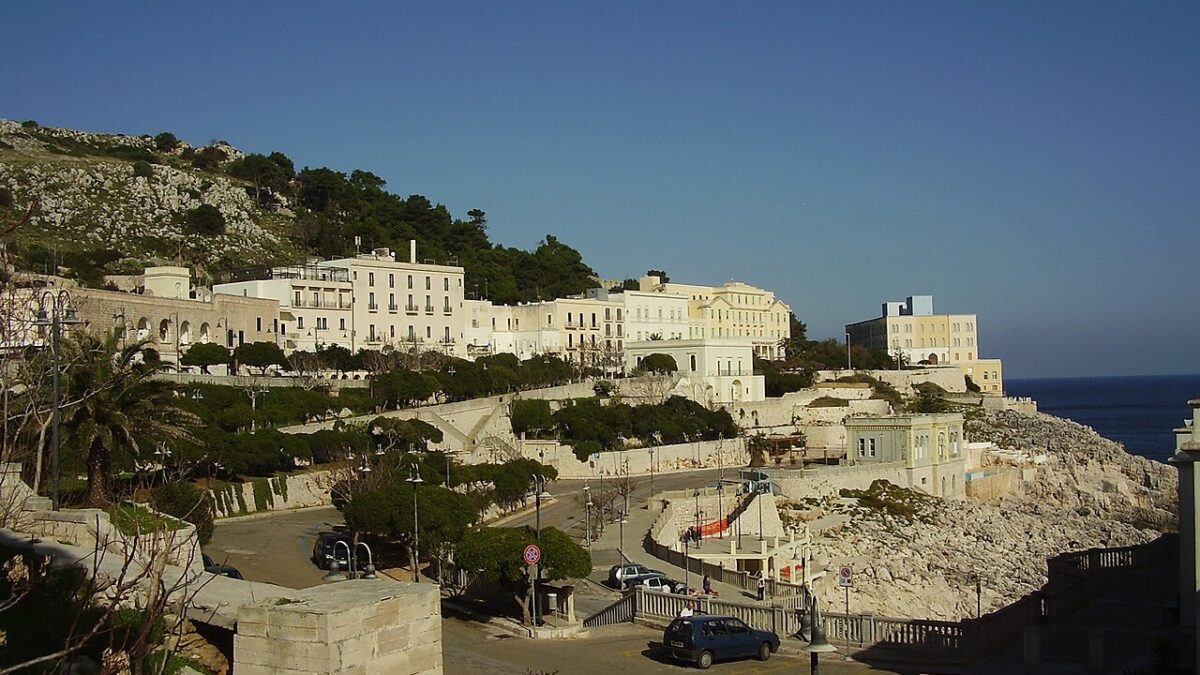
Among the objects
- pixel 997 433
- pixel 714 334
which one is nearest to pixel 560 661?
pixel 997 433

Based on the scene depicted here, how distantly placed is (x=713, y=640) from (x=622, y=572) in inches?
437

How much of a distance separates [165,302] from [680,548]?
28723mm

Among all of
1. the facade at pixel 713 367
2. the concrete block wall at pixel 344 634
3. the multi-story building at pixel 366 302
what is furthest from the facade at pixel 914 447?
the concrete block wall at pixel 344 634

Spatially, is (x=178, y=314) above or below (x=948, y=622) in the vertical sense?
above

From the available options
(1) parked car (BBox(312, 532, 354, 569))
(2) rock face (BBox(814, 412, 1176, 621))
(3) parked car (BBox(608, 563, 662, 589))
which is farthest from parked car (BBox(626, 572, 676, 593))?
(2) rock face (BBox(814, 412, 1176, 621))

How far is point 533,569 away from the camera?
75.2 feet

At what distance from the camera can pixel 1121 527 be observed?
5612 centimetres

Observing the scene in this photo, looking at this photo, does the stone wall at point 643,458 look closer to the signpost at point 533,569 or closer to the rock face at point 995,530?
the rock face at point 995,530

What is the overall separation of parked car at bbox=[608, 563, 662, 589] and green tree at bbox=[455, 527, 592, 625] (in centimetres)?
479

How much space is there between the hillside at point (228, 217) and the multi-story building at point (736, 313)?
9376 millimetres

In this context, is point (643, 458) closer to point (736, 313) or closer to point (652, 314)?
point (652, 314)

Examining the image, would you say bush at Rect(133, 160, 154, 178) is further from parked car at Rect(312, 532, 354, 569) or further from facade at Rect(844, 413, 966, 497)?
parked car at Rect(312, 532, 354, 569)

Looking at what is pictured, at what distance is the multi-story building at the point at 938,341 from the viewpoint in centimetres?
11950

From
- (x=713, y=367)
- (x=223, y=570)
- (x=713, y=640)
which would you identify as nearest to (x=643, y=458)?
(x=713, y=367)
